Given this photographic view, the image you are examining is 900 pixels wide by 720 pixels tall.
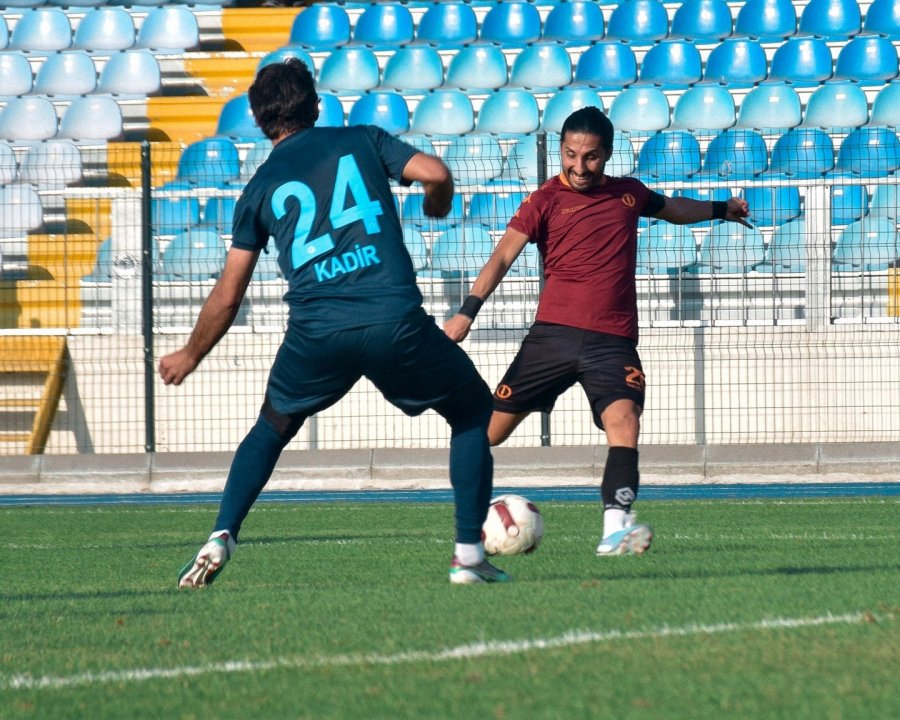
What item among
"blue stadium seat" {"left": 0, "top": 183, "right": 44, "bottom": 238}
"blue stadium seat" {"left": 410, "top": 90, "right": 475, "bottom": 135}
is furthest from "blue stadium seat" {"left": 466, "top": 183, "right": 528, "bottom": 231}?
"blue stadium seat" {"left": 0, "top": 183, "right": 44, "bottom": 238}

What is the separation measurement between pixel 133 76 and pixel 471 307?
1466 cm

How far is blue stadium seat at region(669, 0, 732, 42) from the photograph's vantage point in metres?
19.2

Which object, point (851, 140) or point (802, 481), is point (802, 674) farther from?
point (851, 140)

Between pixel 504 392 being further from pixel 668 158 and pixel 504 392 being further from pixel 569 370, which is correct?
pixel 668 158

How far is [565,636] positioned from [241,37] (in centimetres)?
1801

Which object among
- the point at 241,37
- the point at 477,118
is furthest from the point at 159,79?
the point at 477,118

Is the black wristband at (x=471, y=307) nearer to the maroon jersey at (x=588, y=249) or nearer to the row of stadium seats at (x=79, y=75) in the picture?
the maroon jersey at (x=588, y=249)

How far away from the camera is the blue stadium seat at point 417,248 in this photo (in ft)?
44.5

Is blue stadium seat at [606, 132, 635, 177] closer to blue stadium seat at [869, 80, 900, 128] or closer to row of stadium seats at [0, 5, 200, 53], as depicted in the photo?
blue stadium seat at [869, 80, 900, 128]

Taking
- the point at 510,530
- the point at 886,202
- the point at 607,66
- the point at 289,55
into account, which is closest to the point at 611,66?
the point at 607,66

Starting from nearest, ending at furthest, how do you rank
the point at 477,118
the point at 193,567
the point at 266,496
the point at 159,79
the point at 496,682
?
the point at 496,682 → the point at 193,567 → the point at 266,496 → the point at 477,118 → the point at 159,79

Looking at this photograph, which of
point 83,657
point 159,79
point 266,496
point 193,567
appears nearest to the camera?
point 83,657

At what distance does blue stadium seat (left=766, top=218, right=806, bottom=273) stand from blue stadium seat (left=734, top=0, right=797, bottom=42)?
21.9 ft

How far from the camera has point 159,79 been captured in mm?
19703
